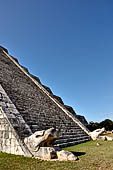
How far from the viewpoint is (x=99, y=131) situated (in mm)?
10883

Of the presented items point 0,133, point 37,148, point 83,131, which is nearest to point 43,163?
point 37,148

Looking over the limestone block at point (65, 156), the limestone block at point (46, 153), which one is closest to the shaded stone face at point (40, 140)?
the limestone block at point (46, 153)

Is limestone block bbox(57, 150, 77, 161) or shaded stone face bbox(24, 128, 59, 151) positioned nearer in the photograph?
limestone block bbox(57, 150, 77, 161)

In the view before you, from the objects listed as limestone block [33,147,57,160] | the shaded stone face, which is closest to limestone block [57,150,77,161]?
limestone block [33,147,57,160]

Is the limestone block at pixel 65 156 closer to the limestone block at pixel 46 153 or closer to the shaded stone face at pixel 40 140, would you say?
the limestone block at pixel 46 153

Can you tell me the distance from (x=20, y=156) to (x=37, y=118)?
2870 millimetres

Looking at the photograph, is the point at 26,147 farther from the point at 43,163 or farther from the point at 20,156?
the point at 43,163

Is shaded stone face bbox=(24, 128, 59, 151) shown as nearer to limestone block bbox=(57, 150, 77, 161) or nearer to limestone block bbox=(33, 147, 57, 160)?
limestone block bbox=(33, 147, 57, 160)

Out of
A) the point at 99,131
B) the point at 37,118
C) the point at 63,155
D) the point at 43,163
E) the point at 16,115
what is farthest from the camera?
the point at 99,131

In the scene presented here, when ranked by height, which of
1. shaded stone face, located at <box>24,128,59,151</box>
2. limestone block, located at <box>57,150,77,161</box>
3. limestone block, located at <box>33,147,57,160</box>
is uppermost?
shaded stone face, located at <box>24,128,59,151</box>

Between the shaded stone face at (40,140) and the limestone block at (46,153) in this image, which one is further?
the shaded stone face at (40,140)

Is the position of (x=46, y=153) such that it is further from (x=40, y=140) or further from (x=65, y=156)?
(x=65, y=156)

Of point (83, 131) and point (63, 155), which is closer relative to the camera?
point (63, 155)

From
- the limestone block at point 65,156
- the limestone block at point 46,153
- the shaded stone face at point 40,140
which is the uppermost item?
the shaded stone face at point 40,140
